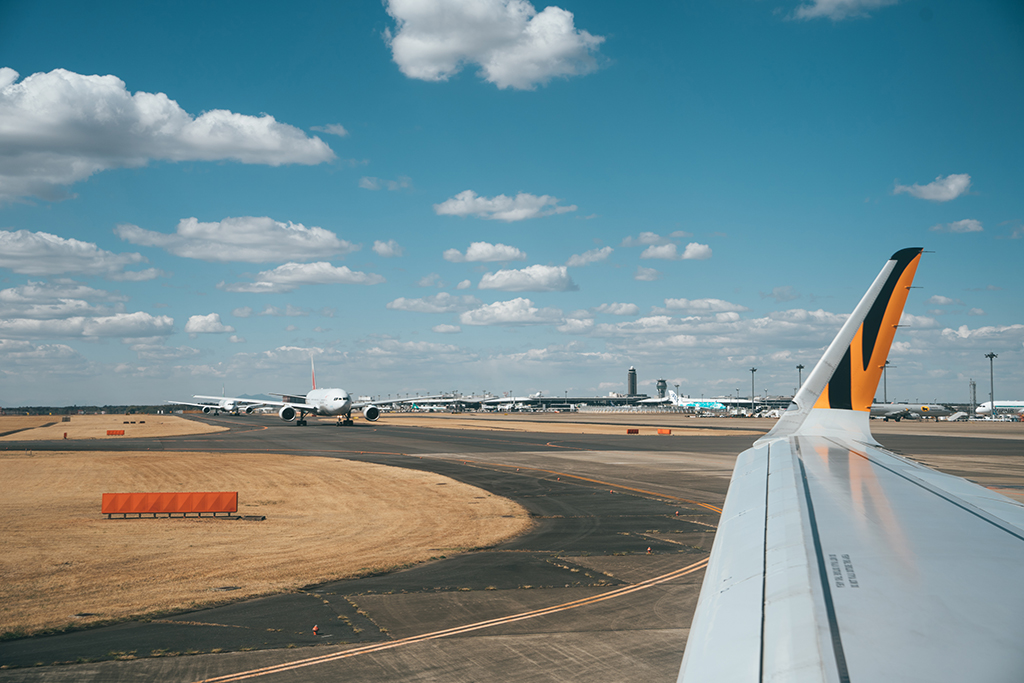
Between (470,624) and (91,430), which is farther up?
(470,624)

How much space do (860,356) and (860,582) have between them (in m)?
8.48

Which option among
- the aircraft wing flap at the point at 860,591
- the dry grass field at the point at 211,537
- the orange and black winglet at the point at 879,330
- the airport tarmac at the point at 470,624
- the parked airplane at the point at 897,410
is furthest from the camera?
Answer: the parked airplane at the point at 897,410

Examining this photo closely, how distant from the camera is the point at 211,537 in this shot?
20766 millimetres

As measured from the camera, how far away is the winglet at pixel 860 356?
36.8 ft

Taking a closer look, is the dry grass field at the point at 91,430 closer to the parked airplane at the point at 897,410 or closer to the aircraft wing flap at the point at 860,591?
the aircraft wing flap at the point at 860,591

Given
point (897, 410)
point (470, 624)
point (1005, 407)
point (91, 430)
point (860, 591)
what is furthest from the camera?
point (1005, 407)

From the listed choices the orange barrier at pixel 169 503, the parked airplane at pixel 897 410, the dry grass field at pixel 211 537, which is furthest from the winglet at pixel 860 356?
the parked airplane at pixel 897 410

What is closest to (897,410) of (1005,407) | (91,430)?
(1005,407)

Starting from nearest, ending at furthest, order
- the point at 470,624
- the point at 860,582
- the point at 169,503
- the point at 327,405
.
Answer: the point at 860,582 → the point at 470,624 → the point at 169,503 → the point at 327,405

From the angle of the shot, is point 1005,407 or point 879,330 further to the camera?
point 1005,407

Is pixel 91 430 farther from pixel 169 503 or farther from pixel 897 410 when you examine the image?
pixel 897 410

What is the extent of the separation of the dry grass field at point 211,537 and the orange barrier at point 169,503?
45 cm

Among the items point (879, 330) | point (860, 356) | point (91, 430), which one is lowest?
point (91, 430)

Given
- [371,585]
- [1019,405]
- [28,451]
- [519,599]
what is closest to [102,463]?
[28,451]
